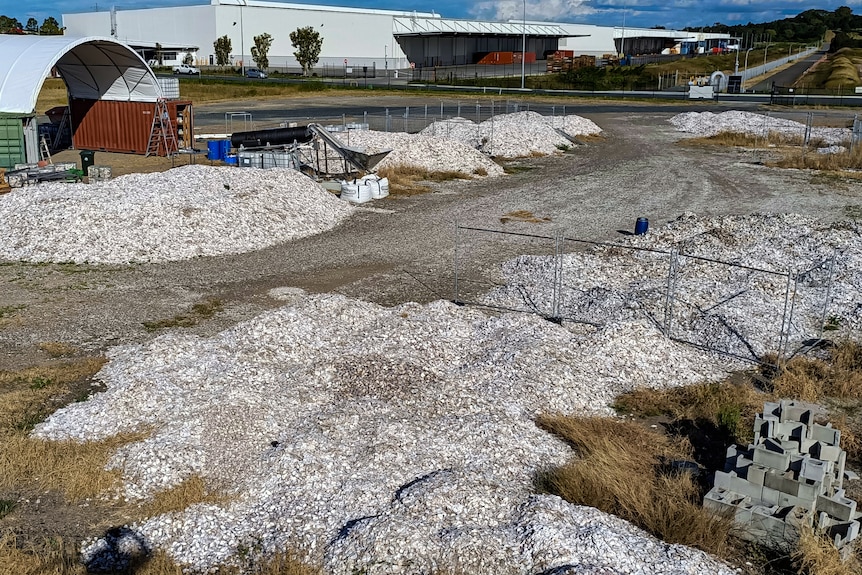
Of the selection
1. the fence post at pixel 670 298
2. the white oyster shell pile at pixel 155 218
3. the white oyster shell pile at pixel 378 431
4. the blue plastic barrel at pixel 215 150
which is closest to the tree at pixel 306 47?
the blue plastic barrel at pixel 215 150

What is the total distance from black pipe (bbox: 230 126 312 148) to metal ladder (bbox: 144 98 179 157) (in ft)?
11.6

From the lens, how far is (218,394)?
1275cm

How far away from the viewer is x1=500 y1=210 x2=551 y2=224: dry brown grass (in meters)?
27.1

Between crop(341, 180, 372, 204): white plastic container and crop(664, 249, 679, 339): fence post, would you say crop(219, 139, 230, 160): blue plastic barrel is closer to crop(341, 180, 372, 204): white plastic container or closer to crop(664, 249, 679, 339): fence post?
crop(341, 180, 372, 204): white plastic container

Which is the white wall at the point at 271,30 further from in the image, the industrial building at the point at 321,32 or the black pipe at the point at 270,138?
the black pipe at the point at 270,138

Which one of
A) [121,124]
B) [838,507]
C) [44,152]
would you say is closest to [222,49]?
[121,124]

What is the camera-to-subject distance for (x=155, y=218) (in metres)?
22.9

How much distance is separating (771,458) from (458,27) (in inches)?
4839

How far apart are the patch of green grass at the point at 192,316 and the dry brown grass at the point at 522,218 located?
1163cm

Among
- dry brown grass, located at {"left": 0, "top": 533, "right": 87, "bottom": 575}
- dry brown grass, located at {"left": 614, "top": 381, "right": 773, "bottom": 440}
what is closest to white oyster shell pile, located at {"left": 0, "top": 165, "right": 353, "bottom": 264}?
dry brown grass, located at {"left": 0, "top": 533, "right": 87, "bottom": 575}

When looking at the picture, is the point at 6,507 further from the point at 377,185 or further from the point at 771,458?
the point at 377,185

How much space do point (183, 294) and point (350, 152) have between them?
12.6 m

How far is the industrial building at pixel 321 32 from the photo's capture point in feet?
357

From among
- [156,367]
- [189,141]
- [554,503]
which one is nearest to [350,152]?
[189,141]
